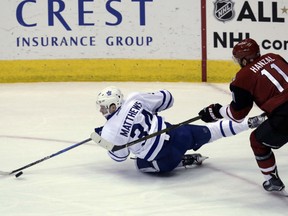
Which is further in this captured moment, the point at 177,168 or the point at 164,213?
the point at 177,168

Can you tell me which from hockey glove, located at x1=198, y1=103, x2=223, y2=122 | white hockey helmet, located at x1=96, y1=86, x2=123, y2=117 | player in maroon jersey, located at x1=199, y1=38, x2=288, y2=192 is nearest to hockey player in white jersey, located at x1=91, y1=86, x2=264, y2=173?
white hockey helmet, located at x1=96, y1=86, x2=123, y2=117

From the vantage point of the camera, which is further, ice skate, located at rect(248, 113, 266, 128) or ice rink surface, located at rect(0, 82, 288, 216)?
ice skate, located at rect(248, 113, 266, 128)

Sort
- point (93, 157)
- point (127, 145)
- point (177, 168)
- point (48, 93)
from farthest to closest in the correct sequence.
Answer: point (48, 93) < point (93, 157) < point (177, 168) < point (127, 145)

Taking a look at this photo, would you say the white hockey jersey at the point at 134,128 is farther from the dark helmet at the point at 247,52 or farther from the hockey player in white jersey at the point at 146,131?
the dark helmet at the point at 247,52

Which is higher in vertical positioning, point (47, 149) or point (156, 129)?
point (156, 129)

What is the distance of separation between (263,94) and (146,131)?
770mm

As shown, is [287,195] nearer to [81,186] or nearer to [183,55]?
[81,186]

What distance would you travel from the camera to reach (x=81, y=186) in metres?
4.05

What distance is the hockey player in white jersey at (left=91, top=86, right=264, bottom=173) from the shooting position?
13.2ft

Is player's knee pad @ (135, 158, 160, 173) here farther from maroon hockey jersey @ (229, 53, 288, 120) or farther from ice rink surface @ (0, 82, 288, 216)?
maroon hockey jersey @ (229, 53, 288, 120)

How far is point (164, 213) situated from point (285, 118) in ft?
2.25

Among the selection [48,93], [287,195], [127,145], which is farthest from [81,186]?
[48,93]

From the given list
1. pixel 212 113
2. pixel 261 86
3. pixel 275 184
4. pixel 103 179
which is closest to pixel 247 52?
pixel 261 86

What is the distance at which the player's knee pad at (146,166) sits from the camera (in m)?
4.13
